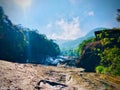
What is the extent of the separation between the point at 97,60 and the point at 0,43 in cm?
2673

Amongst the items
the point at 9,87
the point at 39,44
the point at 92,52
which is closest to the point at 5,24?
the point at 92,52

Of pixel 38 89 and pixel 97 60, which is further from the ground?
pixel 97 60

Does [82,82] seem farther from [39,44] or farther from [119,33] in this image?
[39,44]

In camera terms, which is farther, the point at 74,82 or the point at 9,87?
the point at 74,82

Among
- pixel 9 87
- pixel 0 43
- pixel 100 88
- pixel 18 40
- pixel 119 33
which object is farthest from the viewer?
pixel 18 40

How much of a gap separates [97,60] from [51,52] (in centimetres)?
6804


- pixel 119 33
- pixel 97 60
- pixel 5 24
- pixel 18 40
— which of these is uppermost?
pixel 5 24

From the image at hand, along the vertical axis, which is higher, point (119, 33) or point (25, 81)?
point (119, 33)

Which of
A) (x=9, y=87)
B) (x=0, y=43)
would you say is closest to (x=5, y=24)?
(x=0, y=43)

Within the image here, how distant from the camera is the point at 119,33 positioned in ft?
83.5

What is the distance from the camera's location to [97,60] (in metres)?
28.9

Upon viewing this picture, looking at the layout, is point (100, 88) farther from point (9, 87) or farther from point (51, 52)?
point (51, 52)

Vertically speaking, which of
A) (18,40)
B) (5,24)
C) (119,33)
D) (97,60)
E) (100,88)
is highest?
(5,24)

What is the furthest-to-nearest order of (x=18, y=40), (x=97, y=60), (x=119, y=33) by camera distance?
(x=18, y=40) < (x=97, y=60) < (x=119, y=33)
